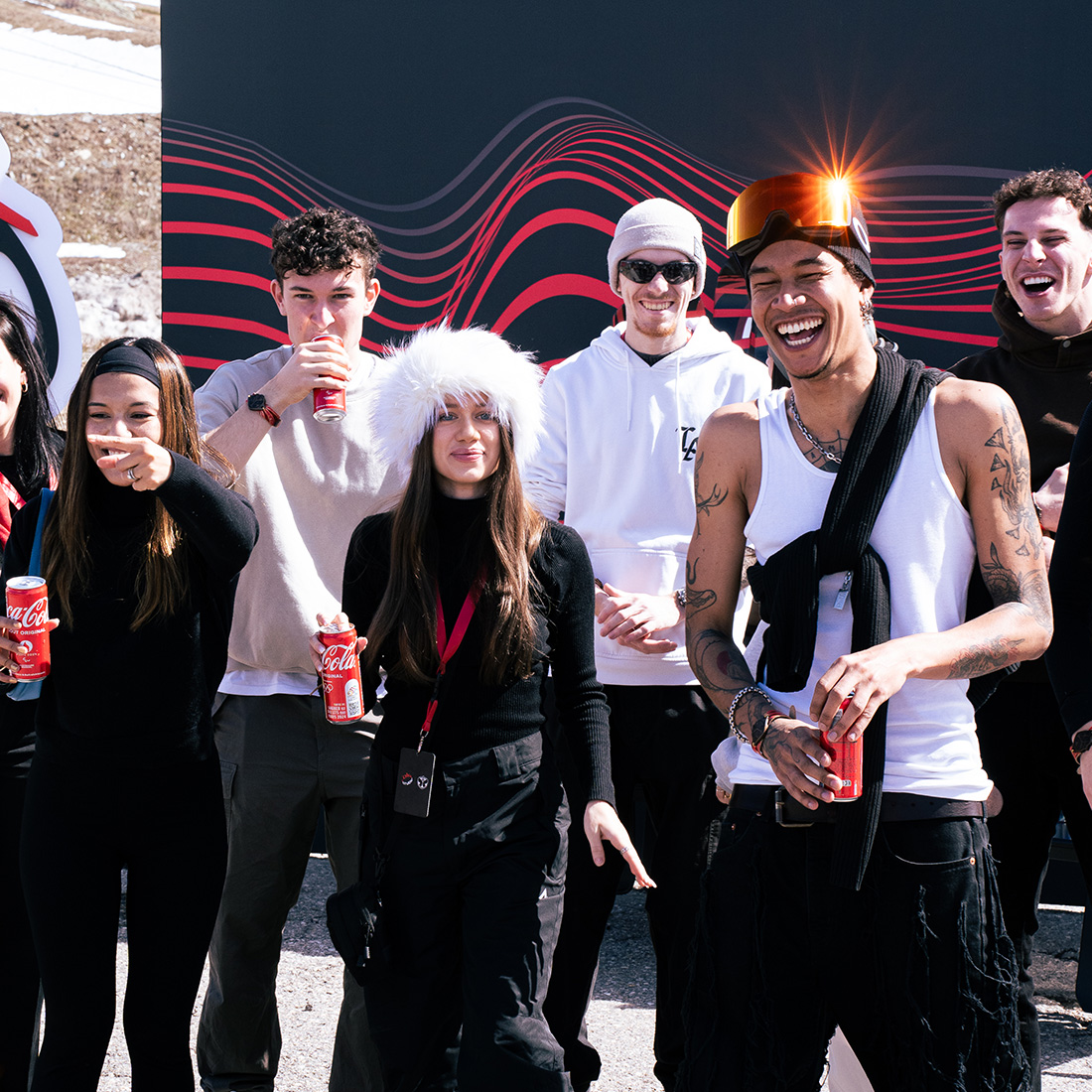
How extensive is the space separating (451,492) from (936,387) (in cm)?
124

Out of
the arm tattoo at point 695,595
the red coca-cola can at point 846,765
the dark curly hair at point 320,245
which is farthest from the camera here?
the dark curly hair at point 320,245

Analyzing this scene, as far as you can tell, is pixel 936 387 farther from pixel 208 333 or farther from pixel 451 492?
pixel 208 333

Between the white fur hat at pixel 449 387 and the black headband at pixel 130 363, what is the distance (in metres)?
0.56

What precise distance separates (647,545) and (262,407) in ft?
3.91

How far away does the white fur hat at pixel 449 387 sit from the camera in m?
3.00

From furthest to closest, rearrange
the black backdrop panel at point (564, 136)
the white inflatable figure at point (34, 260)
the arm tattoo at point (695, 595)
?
the white inflatable figure at point (34, 260)
the black backdrop panel at point (564, 136)
the arm tattoo at point (695, 595)

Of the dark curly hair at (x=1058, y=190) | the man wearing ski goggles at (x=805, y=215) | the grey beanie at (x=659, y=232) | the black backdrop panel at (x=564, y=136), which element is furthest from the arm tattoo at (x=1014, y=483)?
the black backdrop panel at (x=564, y=136)

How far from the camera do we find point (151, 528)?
9.52ft

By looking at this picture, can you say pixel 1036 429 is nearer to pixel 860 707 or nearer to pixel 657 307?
pixel 657 307

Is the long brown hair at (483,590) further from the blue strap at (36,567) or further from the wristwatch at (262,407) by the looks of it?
the blue strap at (36,567)

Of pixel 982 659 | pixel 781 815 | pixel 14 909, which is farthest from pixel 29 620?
pixel 982 659

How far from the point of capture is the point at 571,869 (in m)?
3.47

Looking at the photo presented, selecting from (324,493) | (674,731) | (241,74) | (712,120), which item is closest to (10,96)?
(241,74)

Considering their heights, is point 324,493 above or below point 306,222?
below
